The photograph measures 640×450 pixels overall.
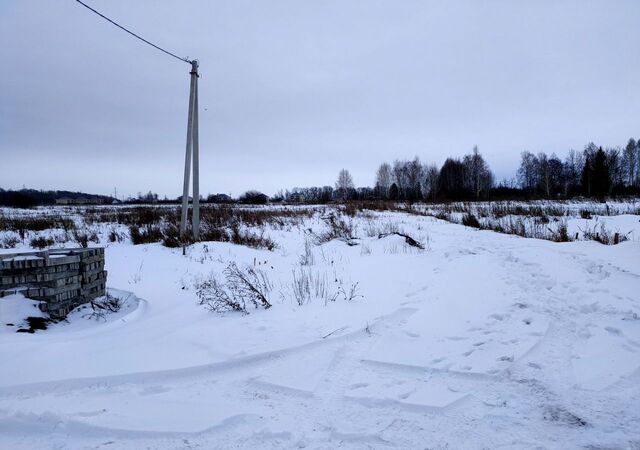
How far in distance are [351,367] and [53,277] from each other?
3621 mm

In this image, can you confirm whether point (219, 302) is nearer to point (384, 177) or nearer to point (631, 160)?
point (384, 177)

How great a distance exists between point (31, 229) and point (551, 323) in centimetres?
1823

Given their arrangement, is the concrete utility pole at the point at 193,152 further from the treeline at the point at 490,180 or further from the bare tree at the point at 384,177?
the bare tree at the point at 384,177

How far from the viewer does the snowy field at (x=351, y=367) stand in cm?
230

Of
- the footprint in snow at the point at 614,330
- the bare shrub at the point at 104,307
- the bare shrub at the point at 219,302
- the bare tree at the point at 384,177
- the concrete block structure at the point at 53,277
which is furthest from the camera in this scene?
the bare tree at the point at 384,177

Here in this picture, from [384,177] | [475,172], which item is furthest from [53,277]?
[384,177]

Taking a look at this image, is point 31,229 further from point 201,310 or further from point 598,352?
point 598,352

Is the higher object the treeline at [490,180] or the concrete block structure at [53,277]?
the treeline at [490,180]

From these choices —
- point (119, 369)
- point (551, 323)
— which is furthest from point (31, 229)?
point (551, 323)

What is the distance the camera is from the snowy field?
2303 mm

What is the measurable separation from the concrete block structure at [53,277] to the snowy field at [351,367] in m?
0.16

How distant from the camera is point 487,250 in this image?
8039mm

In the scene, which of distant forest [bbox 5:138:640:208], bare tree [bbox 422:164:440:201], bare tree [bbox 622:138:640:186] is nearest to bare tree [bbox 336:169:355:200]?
distant forest [bbox 5:138:640:208]

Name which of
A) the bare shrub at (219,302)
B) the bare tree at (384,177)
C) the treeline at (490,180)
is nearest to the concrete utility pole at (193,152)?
the bare shrub at (219,302)
